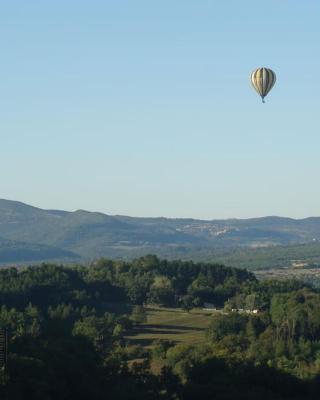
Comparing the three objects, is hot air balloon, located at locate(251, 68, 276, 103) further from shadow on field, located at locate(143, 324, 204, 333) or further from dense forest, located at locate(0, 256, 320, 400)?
shadow on field, located at locate(143, 324, 204, 333)

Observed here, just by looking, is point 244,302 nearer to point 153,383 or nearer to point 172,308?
point 172,308

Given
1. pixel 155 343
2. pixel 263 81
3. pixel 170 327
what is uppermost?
pixel 263 81

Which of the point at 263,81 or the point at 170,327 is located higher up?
the point at 263,81

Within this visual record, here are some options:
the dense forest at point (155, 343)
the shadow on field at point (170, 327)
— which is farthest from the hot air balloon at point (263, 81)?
the shadow on field at point (170, 327)

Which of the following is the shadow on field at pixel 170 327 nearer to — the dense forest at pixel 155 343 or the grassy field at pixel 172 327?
the grassy field at pixel 172 327

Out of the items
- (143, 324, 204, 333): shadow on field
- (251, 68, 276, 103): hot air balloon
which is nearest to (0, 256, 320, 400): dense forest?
(143, 324, 204, 333): shadow on field

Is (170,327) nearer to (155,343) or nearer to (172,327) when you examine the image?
(172,327)

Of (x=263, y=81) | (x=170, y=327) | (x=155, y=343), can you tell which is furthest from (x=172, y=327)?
(x=263, y=81)
